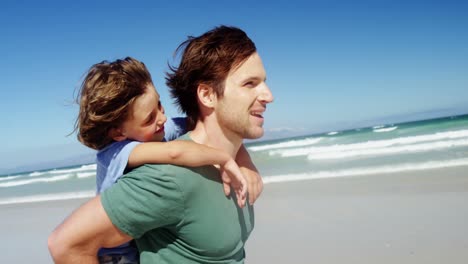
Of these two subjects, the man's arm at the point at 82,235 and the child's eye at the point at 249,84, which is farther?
the child's eye at the point at 249,84

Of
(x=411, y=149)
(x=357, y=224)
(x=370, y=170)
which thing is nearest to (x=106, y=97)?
(x=357, y=224)

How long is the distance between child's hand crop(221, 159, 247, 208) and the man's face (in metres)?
0.24

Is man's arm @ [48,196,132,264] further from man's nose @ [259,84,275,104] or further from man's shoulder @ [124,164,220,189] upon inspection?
man's nose @ [259,84,275,104]

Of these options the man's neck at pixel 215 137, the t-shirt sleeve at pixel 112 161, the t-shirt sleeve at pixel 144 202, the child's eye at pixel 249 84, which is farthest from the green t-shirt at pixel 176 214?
the child's eye at pixel 249 84

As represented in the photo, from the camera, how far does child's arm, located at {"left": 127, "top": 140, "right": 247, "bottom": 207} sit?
160 cm

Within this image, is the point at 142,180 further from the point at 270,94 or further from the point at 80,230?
the point at 270,94

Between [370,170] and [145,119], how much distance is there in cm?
950

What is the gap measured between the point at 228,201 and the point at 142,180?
45 cm

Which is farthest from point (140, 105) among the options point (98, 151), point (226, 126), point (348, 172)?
point (348, 172)

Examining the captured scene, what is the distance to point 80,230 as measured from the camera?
1403mm

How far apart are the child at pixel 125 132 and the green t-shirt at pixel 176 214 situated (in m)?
0.06

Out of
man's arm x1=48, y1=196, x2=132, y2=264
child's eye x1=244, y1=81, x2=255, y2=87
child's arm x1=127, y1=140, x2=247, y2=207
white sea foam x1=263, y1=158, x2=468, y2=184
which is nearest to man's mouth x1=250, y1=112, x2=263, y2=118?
child's eye x1=244, y1=81, x2=255, y2=87

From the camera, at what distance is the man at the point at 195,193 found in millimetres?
1442

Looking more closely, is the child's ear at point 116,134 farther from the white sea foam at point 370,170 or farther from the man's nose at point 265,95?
the white sea foam at point 370,170
